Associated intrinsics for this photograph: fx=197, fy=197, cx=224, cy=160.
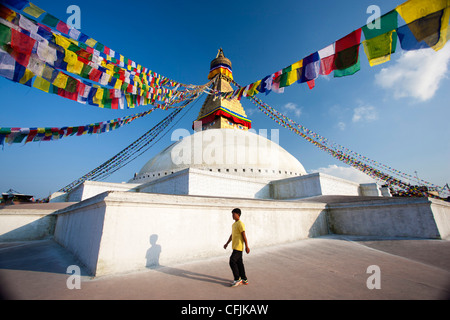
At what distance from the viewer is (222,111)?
875 inches

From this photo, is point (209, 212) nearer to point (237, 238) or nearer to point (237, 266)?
point (237, 238)

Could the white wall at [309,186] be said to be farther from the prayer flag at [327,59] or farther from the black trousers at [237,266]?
the black trousers at [237,266]

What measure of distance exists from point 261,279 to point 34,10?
24.6 ft

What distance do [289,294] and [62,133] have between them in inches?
373

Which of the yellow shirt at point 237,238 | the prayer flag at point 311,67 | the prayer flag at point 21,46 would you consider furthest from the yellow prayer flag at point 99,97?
the prayer flag at point 311,67

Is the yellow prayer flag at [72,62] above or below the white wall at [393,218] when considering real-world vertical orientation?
above

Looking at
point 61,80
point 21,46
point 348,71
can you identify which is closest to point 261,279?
point 348,71

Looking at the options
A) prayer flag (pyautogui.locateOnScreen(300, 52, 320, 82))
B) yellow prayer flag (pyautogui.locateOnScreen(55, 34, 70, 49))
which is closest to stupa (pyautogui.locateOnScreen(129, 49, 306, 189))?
prayer flag (pyautogui.locateOnScreen(300, 52, 320, 82))

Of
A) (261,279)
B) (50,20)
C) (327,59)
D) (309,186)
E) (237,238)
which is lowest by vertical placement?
(261,279)

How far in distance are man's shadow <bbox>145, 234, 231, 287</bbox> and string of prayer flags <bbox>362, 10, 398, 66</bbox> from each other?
20.4 ft

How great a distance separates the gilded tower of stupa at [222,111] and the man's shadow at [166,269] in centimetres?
1852

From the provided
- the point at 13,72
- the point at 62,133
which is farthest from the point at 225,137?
the point at 13,72

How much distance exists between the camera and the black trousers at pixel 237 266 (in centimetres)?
297

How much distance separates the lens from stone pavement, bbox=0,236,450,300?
264cm
